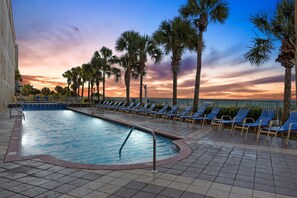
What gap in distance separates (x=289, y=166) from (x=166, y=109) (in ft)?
35.3

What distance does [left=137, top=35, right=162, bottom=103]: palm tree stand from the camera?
20.4m

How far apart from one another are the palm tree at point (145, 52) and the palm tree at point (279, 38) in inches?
449

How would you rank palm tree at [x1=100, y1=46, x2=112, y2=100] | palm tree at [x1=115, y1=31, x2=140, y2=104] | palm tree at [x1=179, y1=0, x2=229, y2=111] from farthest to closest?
palm tree at [x1=100, y1=46, x2=112, y2=100] < palm tree at [x1=115, y1=31, x2=140, y2=104] < palm tree at [x1=179, y1=0, x2=229, y2=111]

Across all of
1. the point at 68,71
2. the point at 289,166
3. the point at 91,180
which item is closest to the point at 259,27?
the point at 289,166

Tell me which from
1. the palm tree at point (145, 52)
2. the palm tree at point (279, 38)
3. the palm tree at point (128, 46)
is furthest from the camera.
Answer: the palm tree at point (128, 46)

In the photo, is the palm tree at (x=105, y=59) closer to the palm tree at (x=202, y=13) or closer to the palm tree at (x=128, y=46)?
the palm tree at (x=128, y=46)

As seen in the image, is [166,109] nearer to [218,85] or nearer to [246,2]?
[218,85]

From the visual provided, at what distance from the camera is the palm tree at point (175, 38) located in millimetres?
14445

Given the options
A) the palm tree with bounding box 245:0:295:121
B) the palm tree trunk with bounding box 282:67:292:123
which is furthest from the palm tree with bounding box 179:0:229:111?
the palm tree trunk with bounding box 282:67:292:123

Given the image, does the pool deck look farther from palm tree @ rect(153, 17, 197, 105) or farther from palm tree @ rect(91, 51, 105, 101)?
palm tree @ rect(91, 51, 105, 101)

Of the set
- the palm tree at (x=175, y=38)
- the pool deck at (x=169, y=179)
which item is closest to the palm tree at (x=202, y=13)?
the palm tree at (x=175, y=38)

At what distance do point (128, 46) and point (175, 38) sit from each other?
823 cm

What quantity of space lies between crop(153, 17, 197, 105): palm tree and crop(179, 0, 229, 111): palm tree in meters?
1.15

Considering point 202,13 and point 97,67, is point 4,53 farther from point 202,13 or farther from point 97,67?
point 202,13
